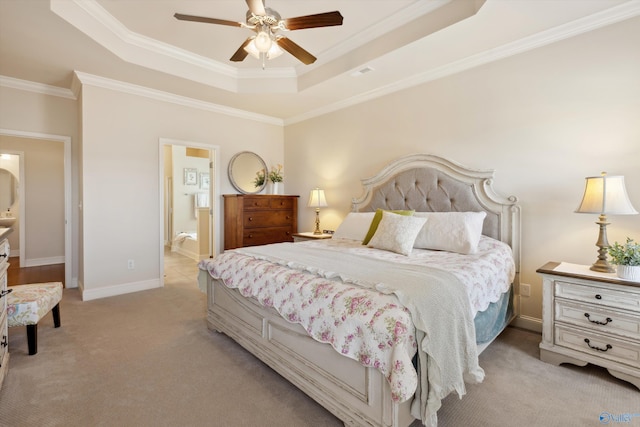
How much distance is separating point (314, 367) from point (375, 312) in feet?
1.94

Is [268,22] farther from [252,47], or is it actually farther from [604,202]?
[604,202]

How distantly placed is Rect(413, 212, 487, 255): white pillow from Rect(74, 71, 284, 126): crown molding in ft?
11.6

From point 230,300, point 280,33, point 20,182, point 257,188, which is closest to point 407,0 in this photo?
point 280,33

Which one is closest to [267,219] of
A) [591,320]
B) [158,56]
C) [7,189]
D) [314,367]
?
[158,56]

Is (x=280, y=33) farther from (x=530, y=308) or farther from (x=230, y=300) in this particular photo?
(x=530, y=308)

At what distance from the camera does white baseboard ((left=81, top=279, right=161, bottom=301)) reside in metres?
3.60

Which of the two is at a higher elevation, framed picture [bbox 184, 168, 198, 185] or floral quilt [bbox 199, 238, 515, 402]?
framed picture [bbox 184, 168, 198, 185]

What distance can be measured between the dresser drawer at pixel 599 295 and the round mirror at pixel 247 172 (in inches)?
167

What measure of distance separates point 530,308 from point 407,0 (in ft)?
9.91

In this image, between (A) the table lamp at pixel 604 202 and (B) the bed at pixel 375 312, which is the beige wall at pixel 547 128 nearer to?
(B) the bed at pixel 375 312

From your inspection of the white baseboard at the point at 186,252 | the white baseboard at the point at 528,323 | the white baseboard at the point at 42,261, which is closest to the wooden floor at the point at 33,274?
the white baseboard at the point at 42,261

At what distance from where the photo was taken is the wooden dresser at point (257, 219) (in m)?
4.46

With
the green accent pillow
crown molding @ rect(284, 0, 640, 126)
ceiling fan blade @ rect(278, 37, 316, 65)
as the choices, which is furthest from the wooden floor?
crown molding @ rect(284, 0, 640, 126)

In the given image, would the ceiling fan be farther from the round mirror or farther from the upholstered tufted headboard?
the round mirror
